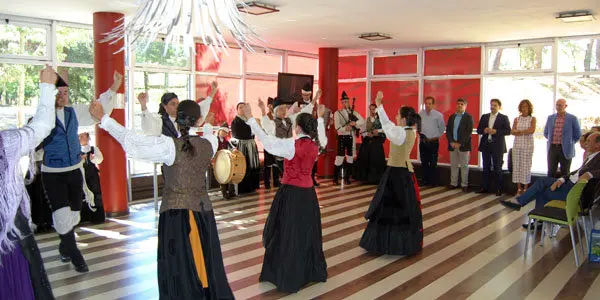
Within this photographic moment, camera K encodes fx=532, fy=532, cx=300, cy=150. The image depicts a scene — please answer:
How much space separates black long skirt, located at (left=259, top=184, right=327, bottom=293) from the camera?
4.50 metres

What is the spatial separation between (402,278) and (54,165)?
342cm

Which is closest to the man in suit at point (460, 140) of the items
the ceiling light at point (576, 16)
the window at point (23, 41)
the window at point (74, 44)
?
the ceiling light at point (576, 16)

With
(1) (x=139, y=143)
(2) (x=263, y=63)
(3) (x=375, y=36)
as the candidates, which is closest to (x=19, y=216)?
(1) (x=139, y=143)

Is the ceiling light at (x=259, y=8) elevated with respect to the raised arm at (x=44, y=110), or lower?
elevated

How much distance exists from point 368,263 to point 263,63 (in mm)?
7084

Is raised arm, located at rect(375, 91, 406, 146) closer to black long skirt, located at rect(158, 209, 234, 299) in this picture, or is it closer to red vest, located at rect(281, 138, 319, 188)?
red vest, located at rect(281, 138, 319, 188)

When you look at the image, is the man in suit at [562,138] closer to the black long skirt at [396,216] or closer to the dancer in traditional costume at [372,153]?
the dancer in traditional costume at [372,153]

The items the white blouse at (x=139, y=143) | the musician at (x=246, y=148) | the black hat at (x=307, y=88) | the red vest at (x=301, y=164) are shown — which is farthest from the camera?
the musician at (x=246, y=148)

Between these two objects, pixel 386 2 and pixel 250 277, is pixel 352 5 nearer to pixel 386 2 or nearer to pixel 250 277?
pixel 386 2

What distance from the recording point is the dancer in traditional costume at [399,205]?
5.63 metres

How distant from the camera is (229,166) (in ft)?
26.4

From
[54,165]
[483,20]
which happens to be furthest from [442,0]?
[54,165]

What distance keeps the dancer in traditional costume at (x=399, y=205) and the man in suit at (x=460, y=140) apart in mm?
4717

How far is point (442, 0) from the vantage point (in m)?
6.41
